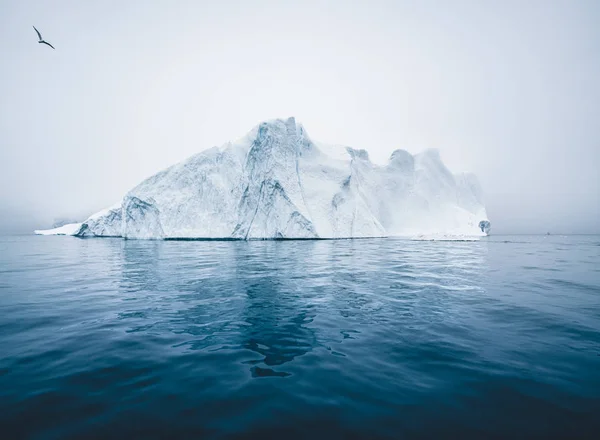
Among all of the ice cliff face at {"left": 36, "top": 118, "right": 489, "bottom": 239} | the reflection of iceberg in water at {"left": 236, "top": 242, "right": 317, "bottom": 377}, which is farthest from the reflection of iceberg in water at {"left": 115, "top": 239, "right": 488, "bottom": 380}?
the ice cliff face at {"left": 36, "top": 118, "right": 489, "bottom": 239}

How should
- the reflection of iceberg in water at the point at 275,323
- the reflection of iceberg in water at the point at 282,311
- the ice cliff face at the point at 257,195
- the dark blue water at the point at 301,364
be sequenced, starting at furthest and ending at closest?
the ice cliff face at the point at 257,195 → the reflection of iceberg in water at the point at 282,311 → the reflection of iceberg in water at the point at 275,323 → the dark blue water at the point at 301,364

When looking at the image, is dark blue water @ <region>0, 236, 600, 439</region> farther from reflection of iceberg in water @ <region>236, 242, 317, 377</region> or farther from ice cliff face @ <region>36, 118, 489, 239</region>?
ice cliff face @ <region>36, 118, 489, 239</region>

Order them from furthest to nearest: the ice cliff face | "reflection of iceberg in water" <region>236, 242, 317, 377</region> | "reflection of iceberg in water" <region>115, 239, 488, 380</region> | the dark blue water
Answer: the ice cliff face < "reflection of iceberg in water" <region>115, 239, 488, 380</region> < "reflection of iceberg in water" <region>236, 242, 317, 377</region> < the dark blue water

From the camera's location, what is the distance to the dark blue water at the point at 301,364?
7.86ft

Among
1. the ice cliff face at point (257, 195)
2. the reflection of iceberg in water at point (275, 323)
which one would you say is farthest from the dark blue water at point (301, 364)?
the ice cliff face at point (257, 195)

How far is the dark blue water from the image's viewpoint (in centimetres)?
240

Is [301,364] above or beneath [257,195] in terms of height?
beneath

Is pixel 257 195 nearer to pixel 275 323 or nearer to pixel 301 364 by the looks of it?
pixel 275 323

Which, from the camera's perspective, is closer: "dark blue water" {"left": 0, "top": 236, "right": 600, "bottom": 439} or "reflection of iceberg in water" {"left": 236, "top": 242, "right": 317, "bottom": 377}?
"dark blue water" {"left": 0, "top": 236, "right": 600, "bottom": 439}

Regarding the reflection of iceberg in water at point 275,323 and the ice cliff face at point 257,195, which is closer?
the reflection of iceberg in water at point 275,323

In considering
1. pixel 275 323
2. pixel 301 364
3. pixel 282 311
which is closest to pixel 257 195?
pixel 282 311

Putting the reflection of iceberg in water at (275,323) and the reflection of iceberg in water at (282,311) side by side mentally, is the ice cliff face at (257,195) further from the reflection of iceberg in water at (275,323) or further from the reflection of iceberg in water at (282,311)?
the reflection of iceberg in water at (275,323)

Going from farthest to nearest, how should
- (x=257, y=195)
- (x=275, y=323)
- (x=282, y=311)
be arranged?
(x=257, y=195), (x=282, y=311), (x=275, y=323)

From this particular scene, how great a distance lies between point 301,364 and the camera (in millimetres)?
3496
